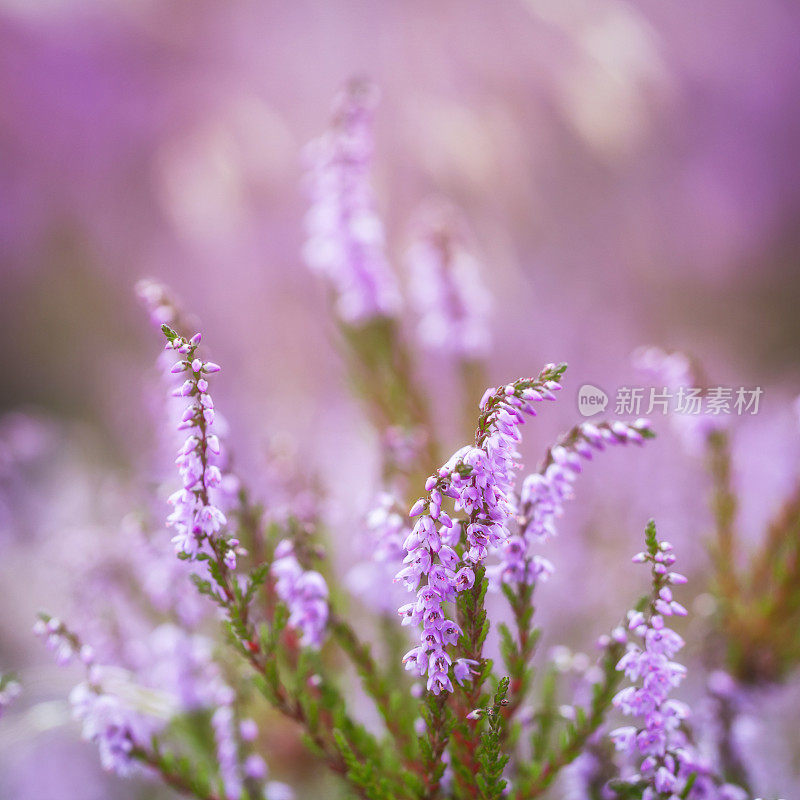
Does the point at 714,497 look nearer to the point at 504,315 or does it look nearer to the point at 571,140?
the point at 504,315

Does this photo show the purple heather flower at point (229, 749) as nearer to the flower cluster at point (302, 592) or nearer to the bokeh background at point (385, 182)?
the flower cluster at point (302, 592)

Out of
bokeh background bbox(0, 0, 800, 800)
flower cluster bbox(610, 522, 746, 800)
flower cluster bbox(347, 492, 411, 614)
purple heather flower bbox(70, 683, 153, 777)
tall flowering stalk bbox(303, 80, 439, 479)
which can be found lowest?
purple heather flower bbox(70, 683, 153, 777)

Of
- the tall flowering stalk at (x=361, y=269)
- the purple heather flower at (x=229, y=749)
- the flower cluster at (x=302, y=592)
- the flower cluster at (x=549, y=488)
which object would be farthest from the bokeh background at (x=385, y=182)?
the flower cluster at (x=549, y=488)

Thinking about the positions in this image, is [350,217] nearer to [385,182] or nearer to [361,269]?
[361,269]

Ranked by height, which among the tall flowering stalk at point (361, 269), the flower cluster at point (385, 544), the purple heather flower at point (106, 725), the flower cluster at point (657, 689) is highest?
the tall flowering stalk at point (361, 269)

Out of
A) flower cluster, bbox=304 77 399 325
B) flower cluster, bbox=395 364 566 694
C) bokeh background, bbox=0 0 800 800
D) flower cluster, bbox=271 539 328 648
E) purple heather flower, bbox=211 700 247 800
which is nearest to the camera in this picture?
flower cluster, bbox=395 364 566 694

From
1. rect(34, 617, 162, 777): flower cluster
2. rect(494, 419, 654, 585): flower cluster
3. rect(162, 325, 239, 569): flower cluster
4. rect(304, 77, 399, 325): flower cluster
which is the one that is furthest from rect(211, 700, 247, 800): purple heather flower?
rect(304, 77, 399, 325): flower cluster

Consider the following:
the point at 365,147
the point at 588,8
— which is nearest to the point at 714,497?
the point at 365,147

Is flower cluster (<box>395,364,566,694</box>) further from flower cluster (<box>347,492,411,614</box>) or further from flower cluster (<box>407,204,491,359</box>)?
flower cluster (<box>407,204,491,359</box>)
